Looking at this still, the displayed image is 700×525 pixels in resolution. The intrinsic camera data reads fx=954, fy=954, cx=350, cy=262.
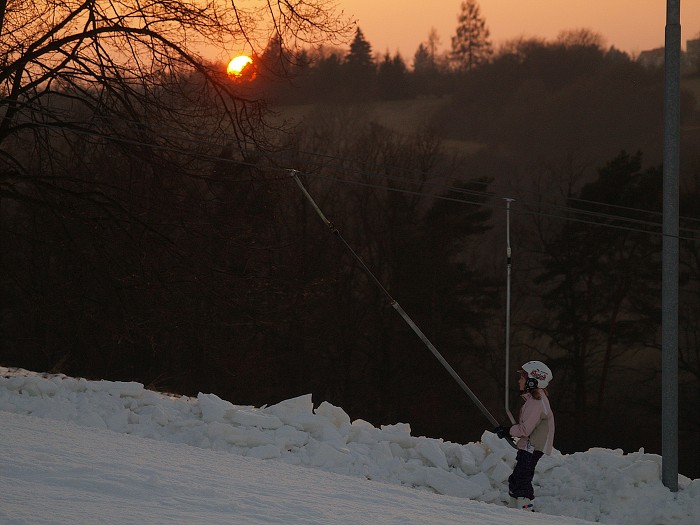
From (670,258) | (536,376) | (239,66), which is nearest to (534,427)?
(536,376)

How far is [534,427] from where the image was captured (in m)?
8.65

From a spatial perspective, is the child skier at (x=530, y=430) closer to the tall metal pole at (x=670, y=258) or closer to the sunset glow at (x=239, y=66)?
the tall metal pole at (x=670, y=258)

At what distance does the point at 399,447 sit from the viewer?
9.88 metres

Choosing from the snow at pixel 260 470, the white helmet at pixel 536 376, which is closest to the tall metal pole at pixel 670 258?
the snow at pixel 260 470

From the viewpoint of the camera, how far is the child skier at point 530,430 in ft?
28.3

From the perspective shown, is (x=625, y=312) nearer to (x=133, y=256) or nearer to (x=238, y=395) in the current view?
(x=238, y=395)

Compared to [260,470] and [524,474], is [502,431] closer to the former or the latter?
[524,474]

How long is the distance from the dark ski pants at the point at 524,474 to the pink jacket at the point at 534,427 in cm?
9

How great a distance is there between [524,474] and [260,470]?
2742mm

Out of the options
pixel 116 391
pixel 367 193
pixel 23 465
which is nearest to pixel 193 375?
pixel 367 193

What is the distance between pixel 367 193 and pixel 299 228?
3.43 m

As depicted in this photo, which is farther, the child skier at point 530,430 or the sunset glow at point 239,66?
the sunset glow at point 239,66

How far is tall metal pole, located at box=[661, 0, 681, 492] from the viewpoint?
10047mm

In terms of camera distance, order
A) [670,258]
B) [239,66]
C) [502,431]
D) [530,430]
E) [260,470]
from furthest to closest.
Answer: [239,66] < [670,258] < [502,431] < [530,430] < [260,470]
